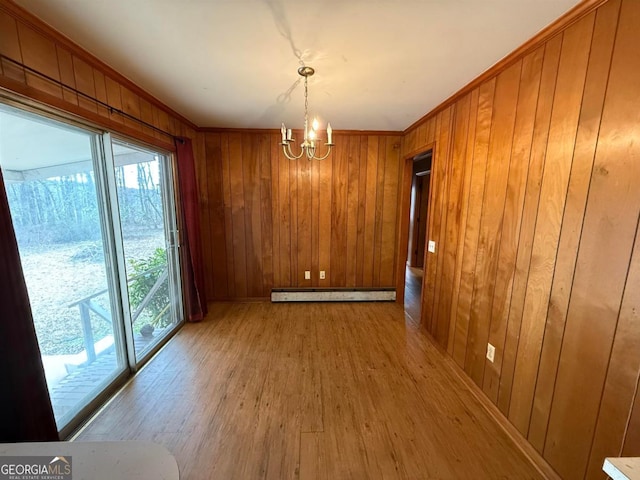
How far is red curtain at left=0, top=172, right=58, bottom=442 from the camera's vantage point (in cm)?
112

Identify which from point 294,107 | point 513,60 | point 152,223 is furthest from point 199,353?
point 513,60

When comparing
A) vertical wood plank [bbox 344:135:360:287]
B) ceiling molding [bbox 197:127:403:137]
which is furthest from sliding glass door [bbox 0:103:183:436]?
vertical wood plank [bbox 344:135:360:287]

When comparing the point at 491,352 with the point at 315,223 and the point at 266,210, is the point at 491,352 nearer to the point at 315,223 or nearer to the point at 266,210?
the point at 315,223

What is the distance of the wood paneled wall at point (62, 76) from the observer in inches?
48.5

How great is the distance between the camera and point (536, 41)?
142cm

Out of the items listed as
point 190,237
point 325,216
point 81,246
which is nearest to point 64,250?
point 81,246

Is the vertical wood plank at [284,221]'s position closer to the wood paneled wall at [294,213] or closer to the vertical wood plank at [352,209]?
the wood paneled wall at [294,213]

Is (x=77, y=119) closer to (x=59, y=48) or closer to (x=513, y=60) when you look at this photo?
(x=59, y=48)

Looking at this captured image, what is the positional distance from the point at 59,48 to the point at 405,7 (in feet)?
6.46

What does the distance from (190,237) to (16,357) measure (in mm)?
1849

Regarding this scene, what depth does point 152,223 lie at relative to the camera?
99.3 inches

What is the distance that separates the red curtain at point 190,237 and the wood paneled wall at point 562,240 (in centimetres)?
286

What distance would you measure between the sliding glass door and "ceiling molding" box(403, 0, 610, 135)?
112 inches

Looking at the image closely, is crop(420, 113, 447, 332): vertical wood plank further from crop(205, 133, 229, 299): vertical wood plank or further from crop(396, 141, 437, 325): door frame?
crop(205, 133, 229, 299): vertical wood plank
